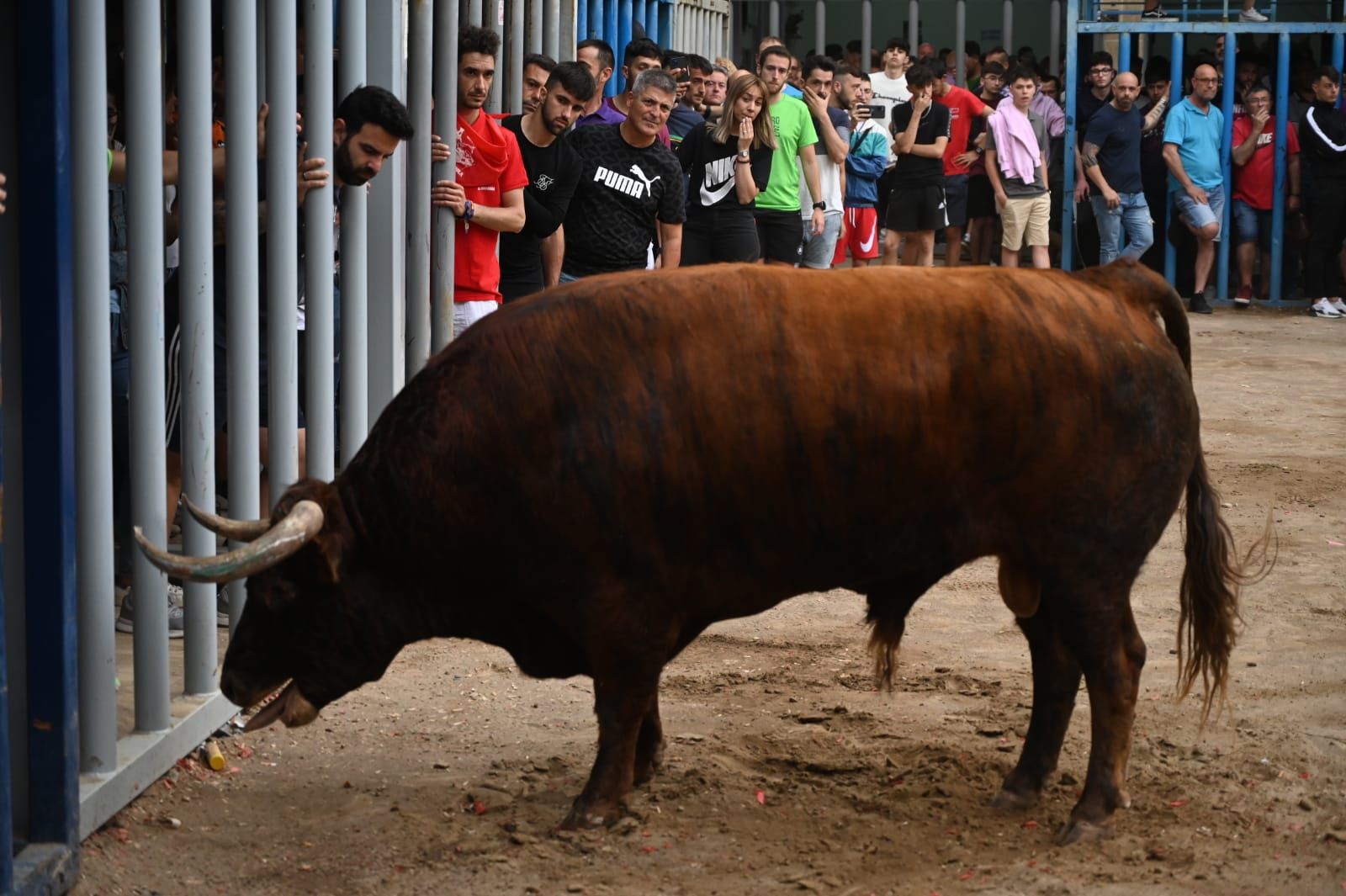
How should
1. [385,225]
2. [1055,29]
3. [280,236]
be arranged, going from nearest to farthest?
[280,236]
[385,225]
[1055,29]

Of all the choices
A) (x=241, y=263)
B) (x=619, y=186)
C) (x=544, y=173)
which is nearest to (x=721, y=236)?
→ (x=619, y=186)

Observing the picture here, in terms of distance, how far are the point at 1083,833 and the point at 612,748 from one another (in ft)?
3.94

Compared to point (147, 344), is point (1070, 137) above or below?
above

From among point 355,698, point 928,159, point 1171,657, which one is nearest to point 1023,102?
point 928,159

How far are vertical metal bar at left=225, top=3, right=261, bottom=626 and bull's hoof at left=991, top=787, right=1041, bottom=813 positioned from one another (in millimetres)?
2265

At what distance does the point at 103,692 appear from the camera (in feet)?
14.7

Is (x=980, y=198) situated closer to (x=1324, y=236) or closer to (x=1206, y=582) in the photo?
(x=1324, y=236)

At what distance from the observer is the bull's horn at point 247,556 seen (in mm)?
3961

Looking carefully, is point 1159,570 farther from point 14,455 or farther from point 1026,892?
point 14,455

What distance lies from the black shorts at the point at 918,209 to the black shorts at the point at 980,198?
1.76 meters

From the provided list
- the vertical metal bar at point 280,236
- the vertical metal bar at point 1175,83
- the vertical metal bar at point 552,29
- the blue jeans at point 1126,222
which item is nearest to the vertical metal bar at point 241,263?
the vertical metal bar at point 280,236

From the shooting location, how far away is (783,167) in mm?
10891

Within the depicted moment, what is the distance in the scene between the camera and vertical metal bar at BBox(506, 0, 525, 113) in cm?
897

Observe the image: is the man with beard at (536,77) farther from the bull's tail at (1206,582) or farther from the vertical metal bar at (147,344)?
the bull's tail at (1206,582)
